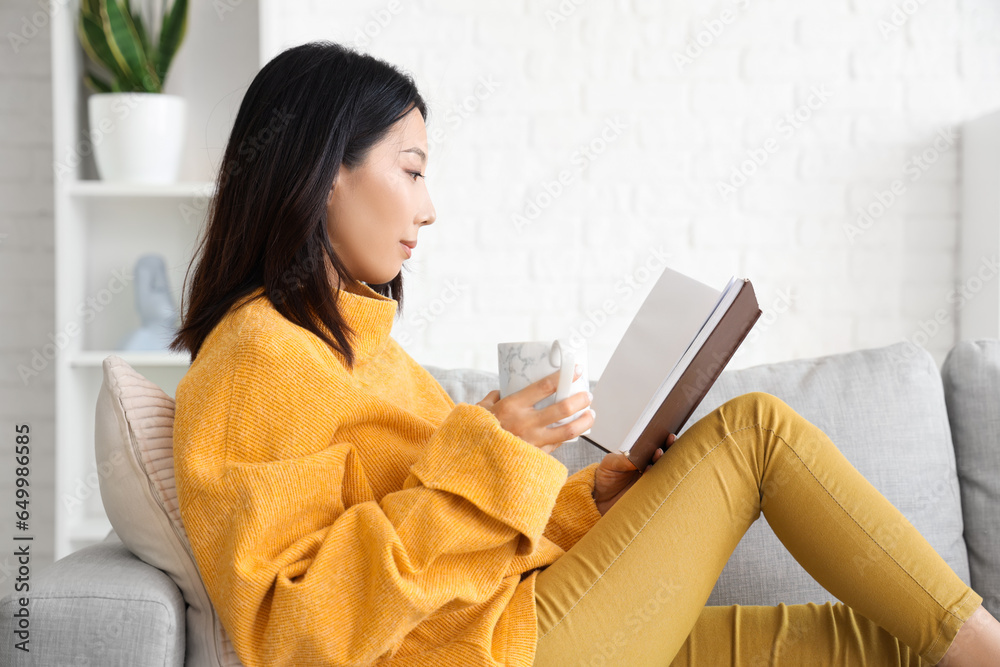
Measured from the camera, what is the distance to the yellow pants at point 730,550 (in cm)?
97

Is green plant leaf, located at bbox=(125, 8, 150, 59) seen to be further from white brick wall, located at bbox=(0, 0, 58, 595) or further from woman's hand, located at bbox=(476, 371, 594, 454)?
woman's hand, located at bbox=(476, 371, 594, 454)

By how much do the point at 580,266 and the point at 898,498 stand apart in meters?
1.05

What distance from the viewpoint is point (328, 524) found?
3.10ft

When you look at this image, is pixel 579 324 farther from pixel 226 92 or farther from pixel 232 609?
pixel 232 609

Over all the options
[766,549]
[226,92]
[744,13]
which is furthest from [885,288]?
[226,92]

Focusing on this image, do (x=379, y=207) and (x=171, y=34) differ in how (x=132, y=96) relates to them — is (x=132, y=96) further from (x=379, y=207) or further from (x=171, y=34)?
(x=379, y=207)

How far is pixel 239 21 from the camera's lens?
2.12 meters

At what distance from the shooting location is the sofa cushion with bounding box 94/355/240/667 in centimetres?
97

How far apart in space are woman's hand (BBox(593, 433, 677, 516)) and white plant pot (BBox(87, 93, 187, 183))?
140 cm

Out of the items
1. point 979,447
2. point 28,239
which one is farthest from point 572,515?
point 28,239

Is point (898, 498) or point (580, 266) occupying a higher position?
point (580, 266)

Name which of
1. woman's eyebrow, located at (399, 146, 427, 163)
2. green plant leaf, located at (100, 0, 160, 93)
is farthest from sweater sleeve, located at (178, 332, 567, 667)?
green plant leaf, located at (100, 0, 160, 93)

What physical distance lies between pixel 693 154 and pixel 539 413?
1.48 meters

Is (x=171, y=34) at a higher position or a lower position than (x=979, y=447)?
higher
